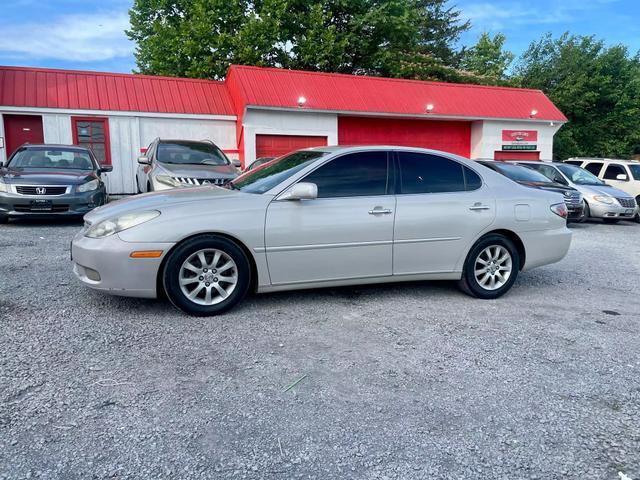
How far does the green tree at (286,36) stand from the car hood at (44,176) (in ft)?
50.2

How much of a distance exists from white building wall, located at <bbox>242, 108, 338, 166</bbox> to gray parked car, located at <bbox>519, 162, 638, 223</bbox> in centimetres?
674

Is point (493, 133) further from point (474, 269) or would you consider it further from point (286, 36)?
point (474, 269)

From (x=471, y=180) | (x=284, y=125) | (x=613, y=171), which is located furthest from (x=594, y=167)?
(x=471, y=180)

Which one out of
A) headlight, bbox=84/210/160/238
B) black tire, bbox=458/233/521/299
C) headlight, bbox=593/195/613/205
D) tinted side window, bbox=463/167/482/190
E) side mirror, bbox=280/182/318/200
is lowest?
black tire, bbox=458/233/521/299

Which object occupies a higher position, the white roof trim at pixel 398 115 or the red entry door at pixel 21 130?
the white roof trim at pixel 398 115

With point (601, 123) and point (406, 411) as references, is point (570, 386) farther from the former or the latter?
point (601, 123)

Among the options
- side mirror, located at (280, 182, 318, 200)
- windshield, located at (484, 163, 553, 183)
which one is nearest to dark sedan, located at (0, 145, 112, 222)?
side mirror, located at (280, 182, 318, 200)

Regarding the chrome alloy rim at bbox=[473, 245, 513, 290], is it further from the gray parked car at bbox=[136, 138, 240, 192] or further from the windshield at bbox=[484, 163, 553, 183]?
the windshield at bbox=[484, 163, 553, 183]

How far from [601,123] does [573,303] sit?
100 ft

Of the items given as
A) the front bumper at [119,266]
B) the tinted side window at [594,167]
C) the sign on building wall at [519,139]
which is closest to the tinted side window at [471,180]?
the front bumper at [119,266]

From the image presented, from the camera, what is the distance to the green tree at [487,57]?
36.1 m

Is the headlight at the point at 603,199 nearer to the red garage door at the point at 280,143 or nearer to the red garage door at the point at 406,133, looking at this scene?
the red garage door at the point at 406,133

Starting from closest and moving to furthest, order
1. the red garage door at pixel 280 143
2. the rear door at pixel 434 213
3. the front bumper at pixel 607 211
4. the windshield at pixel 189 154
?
the rear door at pixel 434 213, the windshield at pixel 189 154, the front bumper at pixel 607 211, the red garage door at pixel 280 143

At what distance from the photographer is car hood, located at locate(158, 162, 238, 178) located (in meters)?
9.06
